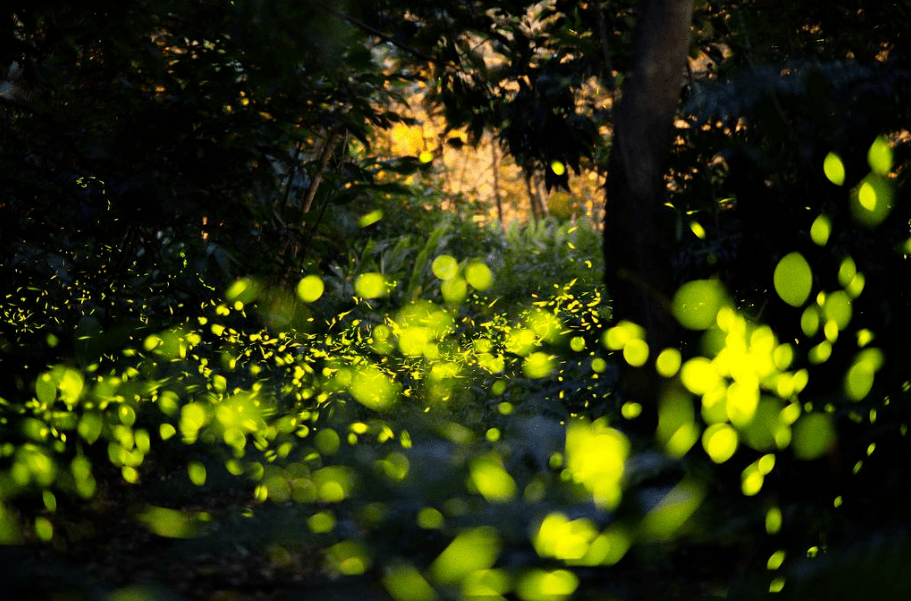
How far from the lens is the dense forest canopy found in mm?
2500

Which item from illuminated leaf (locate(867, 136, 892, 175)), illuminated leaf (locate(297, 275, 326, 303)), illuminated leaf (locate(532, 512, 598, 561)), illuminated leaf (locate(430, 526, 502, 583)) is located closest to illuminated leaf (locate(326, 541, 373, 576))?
illuminated leaf (locate(430, 526, 502, 583))

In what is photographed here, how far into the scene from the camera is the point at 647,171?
2846 mm

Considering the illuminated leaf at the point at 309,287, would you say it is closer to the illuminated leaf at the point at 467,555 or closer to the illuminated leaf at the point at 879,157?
the illuminated leaf at the point at 467,555

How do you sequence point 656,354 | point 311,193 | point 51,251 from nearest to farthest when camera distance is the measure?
point 656,354, point 51,251, point 311,193

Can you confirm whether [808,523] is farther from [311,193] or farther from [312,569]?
[311,193]

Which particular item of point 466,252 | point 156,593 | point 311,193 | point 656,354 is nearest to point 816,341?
point 656,354

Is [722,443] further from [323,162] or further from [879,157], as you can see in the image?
[323,162]

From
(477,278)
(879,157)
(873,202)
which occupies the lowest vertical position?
(873,202)

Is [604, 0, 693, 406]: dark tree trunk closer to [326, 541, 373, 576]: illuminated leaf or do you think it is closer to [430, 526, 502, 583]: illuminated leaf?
[430, 526, 502, 583]: illuminated leaf

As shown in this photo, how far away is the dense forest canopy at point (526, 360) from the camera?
8.20ft

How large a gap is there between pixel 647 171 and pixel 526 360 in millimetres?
1578

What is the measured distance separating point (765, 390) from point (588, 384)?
1162mm

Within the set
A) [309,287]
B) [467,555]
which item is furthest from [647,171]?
[309,287]

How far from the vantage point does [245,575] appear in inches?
97.8
